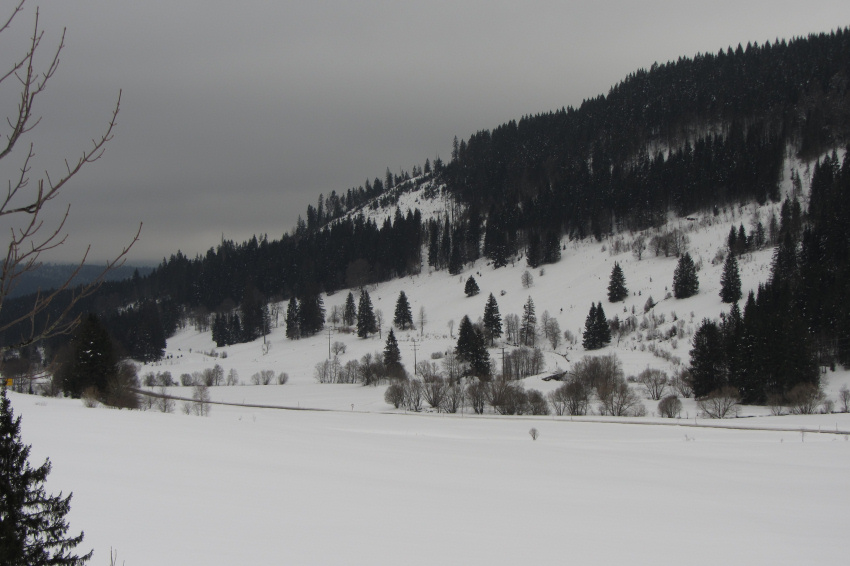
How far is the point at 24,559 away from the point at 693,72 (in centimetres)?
16018

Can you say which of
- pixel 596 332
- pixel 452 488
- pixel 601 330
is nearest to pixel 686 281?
pixel 601 330

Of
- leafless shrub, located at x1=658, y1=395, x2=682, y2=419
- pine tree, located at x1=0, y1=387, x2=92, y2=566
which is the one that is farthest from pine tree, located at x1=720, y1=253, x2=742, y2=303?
pine tree, located at x1=0, y1=387, x2=92, y2=566

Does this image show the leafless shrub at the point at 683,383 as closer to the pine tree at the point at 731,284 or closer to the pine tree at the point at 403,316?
the pine tree at the point at 731,284

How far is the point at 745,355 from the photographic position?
47781mm

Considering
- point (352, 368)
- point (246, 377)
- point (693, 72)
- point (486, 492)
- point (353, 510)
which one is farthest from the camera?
point (693, 72)

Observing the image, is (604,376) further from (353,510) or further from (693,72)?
(693,72)

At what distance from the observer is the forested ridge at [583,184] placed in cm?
10162

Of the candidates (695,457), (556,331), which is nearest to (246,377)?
(556,331)

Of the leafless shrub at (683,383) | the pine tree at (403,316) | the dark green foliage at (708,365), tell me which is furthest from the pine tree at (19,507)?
the pine tree at (403,316)

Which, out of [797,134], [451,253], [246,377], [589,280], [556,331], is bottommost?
[246,377]

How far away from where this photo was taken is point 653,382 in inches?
2041

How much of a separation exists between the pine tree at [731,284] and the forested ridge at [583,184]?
9908 mm

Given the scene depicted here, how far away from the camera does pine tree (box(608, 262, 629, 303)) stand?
265ft

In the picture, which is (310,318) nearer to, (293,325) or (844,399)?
(293,325)
